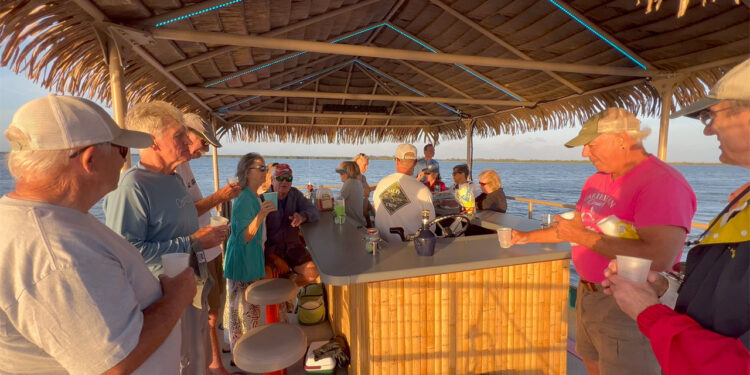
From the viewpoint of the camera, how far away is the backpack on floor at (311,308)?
3291 mm

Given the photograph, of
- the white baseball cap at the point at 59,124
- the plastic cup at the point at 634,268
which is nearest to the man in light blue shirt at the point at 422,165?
the plastic cup at the point at 634,268

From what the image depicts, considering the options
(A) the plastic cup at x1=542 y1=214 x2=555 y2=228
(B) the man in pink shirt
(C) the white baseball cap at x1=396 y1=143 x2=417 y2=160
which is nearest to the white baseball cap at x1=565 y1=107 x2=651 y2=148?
(B) the man in pink shirt

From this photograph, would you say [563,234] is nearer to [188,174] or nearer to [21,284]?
[21,284]

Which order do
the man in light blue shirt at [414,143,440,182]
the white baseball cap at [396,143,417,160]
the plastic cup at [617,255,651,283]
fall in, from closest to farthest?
the plastic cup at [617,255,651,283]
the white baseball cap at [396,143,417,160]
the man in light blue shirt at [414,143,440,182]

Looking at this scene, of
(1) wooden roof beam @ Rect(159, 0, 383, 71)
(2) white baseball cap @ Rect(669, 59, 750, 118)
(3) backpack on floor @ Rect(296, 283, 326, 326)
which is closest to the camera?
(2) white baseball cap @ Rect(669, 59, 750, 118)

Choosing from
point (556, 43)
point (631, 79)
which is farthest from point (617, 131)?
point (631, 79)

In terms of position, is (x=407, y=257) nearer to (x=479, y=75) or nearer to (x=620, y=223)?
(x=620, y=223)

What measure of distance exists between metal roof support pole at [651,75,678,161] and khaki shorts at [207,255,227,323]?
5.53m

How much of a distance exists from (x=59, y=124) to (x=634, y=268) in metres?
1.67

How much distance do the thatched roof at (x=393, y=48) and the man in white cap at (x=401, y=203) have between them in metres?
1.65

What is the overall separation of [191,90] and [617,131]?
17.2 feet

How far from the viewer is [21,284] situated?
0.65 m

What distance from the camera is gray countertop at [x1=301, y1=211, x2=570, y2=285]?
171 centimetres

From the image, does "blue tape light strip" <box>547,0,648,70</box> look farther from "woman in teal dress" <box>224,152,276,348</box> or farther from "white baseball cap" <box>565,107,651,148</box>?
"woman in teal dress" <box>224,152,276,348</box>
